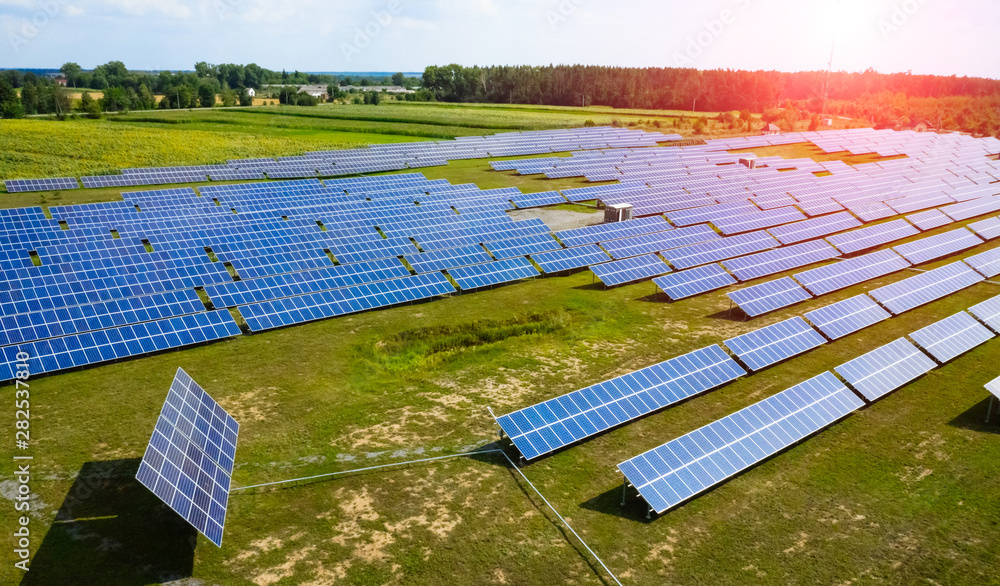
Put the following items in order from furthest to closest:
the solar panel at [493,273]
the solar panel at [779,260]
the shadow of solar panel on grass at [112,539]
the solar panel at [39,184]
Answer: the solar panel at [39,184]
the solar panel at [779,260]
the solar panel at [493,273]
the shadow of solar panel on grass at [112,539]

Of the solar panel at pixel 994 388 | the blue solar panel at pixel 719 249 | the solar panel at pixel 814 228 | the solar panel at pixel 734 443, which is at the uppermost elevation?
the solar panel at pixel 814 228

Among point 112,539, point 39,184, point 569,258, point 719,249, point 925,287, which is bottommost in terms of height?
point 112,539

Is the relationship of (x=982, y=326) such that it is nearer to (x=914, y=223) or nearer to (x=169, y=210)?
(x=914, y=223)

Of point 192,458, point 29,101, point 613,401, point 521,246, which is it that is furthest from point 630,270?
point 29,101

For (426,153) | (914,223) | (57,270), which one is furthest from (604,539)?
(426,153)

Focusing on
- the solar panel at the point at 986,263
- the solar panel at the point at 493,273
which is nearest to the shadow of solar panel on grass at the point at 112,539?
the solar panel at the point at 493,273

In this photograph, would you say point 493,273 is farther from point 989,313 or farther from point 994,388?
point 989,313

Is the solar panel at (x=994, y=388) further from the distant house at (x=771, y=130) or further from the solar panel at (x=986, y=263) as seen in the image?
the distant house at (x=771, y=130)
